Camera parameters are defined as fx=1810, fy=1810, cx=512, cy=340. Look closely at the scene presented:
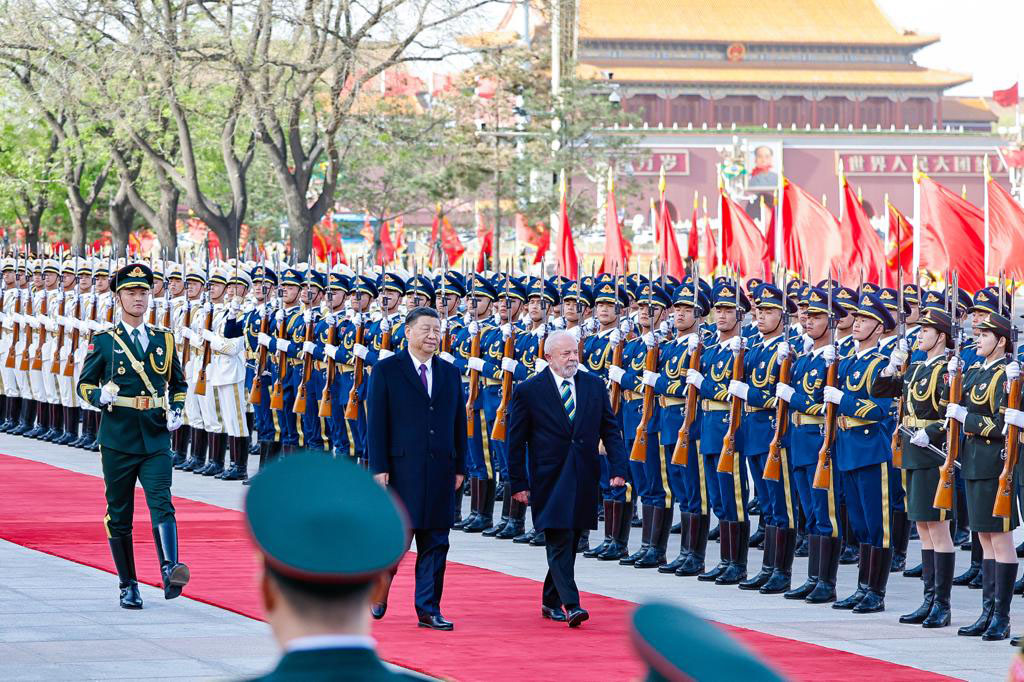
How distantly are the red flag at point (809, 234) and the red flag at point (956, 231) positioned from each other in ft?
6.13

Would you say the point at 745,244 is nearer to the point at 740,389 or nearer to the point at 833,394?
the point at 740,389

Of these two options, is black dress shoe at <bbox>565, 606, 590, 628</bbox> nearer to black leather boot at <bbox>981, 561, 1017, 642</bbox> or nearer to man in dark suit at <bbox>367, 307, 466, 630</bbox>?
man in dark suit at <bbox>367, 307, 466, 630</bbox>

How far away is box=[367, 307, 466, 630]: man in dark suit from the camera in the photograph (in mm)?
7941

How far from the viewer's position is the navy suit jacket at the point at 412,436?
26.1ft

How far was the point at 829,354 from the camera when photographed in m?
8.92

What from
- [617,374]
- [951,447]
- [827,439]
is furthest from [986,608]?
[617,374]

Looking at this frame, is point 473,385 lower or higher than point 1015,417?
lower

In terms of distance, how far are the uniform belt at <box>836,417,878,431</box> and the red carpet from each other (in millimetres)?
1300

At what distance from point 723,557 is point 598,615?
1.51 m

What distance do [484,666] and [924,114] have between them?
190 feet

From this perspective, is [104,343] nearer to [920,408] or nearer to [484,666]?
[484,666]

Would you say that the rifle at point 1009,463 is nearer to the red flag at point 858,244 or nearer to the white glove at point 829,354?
the white glove at point 829,354

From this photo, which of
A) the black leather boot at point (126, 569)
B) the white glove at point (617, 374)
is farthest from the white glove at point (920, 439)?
the black leather boot at point (126, 569)

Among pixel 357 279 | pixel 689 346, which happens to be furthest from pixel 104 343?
pixel 357 279
